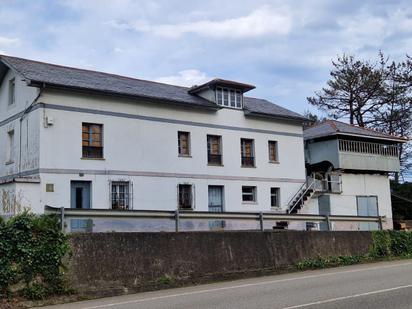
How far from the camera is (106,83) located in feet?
92.6

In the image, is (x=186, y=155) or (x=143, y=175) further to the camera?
(x=186, y=155)

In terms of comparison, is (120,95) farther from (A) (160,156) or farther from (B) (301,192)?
(B) (301,192)

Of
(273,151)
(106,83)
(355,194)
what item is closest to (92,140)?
(106,83)

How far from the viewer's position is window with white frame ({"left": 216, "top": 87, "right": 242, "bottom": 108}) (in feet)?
104

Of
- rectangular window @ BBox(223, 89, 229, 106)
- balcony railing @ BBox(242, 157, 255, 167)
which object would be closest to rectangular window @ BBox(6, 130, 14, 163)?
rectangular window @ BBox(223, 89, 229, 106)

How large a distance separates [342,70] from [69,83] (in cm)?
3174

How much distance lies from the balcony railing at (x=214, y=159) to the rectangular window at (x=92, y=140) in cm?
690

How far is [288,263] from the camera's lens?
16578mm

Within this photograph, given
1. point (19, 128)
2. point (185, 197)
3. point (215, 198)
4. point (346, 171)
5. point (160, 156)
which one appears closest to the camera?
point (19, 128)

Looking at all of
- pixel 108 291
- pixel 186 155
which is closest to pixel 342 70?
pixel 186 155

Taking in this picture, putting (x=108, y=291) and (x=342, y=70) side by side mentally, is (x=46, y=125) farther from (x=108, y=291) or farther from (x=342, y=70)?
(x=342, y=70)

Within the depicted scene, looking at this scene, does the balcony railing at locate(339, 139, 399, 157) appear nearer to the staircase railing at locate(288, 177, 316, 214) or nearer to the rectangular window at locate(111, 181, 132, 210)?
the staircase railing at locate(288, 177, 316, 214)

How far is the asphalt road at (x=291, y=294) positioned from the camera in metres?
9.71

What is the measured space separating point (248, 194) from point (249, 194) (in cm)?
7
